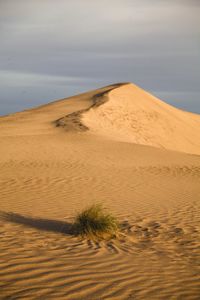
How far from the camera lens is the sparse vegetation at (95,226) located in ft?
23.3

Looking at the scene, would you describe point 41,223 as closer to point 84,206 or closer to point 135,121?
point 84,206

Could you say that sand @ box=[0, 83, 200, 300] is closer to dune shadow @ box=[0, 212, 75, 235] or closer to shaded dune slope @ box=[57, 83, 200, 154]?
dune shadow @ box=[0, 212, 75, 235]

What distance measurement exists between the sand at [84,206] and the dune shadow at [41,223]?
18 mm

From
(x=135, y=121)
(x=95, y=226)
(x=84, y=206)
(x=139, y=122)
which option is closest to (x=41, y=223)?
(x=95, y=226)

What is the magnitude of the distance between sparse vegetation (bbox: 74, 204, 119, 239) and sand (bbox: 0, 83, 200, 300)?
0.22 metres

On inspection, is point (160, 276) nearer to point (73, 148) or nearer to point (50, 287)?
point (50, 287)

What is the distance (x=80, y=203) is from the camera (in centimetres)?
1020

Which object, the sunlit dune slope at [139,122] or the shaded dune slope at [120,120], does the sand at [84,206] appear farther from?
the sunlit dune slope at [139,122]

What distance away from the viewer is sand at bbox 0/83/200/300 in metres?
4.84

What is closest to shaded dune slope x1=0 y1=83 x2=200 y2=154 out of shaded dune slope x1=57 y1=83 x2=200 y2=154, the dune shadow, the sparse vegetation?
shaded dune slope x1=57 y1=83 x2=200 y2=154

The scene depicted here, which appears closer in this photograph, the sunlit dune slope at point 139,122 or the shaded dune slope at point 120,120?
the shaded dune slope at point 120,120

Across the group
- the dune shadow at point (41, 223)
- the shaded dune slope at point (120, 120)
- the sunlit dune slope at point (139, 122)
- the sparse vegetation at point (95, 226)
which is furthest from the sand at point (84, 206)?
the sunlit dune slope at point (139, 122)

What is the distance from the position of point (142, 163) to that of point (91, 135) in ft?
21.4

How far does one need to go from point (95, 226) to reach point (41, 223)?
1.15 metres
